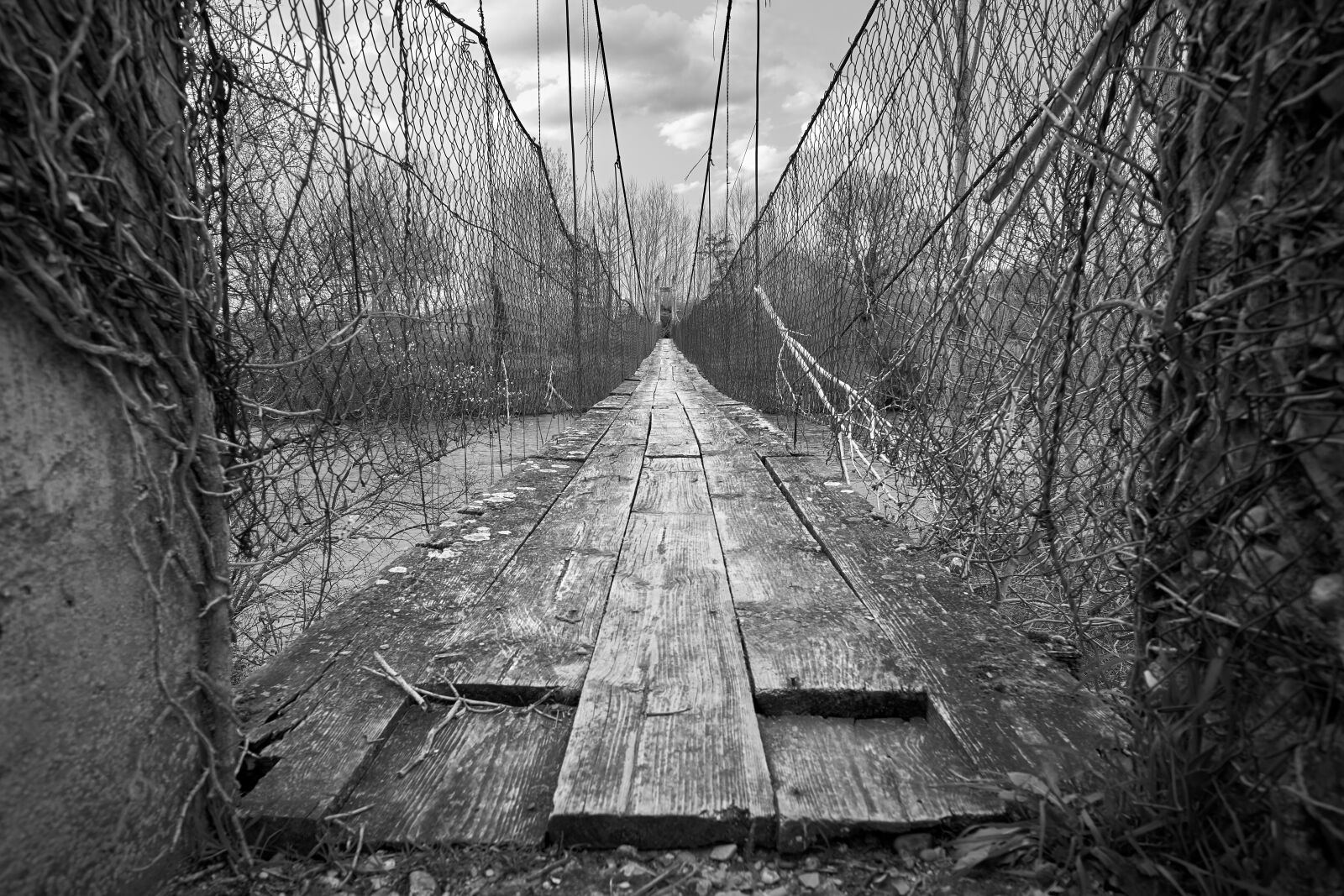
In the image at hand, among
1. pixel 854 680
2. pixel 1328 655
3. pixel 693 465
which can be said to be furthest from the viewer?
pixel 693 465

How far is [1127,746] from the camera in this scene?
0.80 meters

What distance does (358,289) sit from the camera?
74.9 inches

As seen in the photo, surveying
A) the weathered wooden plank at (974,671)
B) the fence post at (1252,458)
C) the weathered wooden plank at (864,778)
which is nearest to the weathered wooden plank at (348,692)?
the weathered wooden plank at (864,778)

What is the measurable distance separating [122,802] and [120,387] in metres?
0.40

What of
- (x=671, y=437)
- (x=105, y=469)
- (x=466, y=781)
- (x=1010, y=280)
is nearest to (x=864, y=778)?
(x=466, y=781)

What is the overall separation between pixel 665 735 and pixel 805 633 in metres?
0.40

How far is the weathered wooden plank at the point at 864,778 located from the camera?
2.67 ft

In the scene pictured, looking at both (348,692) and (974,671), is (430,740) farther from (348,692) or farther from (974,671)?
(974,671)

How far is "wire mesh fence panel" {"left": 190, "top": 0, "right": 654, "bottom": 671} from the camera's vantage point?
1500mm

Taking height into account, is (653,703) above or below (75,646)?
below

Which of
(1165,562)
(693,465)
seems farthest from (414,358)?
(1165,562)

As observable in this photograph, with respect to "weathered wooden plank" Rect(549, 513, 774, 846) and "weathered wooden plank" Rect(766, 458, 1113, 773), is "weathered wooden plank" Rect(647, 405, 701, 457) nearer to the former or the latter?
"weathered wooden plank" Rect(766, 458, 1113, 773)

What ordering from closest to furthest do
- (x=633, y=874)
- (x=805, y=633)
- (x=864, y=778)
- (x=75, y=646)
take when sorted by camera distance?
(x=75, y=646) < (x=633, y=874) < (x=864, y=778) < (x=805, y=633)

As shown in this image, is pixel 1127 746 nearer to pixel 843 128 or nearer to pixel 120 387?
pixel 120 387
